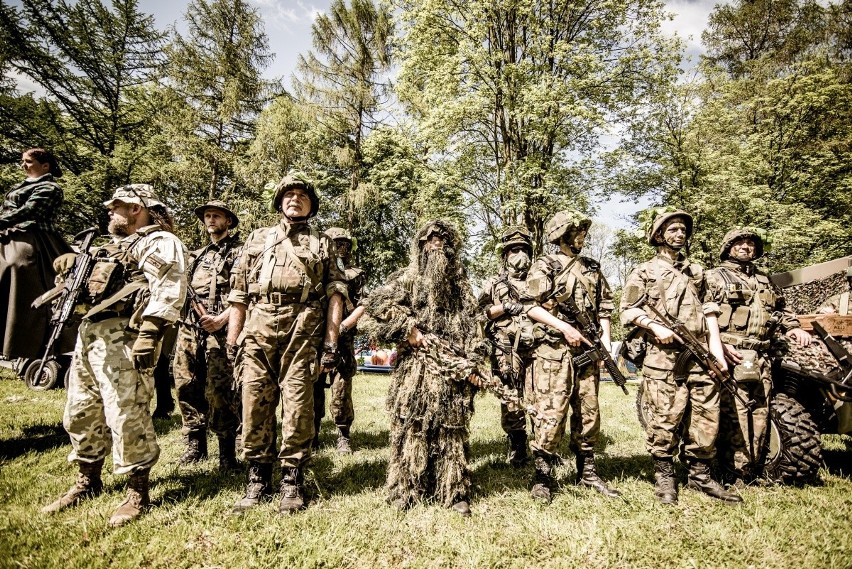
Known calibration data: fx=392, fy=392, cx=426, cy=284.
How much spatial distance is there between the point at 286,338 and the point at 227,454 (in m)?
1.85

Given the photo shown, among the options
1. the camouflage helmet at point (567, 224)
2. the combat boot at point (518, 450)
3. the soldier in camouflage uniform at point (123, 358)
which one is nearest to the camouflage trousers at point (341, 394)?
the combat boot at point (518, 450)

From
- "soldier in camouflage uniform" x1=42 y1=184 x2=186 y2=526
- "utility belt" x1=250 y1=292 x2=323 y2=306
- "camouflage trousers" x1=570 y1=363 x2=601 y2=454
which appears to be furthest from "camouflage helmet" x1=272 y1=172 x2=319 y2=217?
"camouflage trousers" x1=570 y1=363 x2=601 y2=454

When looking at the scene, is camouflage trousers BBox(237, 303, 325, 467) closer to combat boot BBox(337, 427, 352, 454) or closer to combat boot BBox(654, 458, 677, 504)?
combat boot BBox(337, 427, 352, 454)

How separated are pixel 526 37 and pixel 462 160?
4.87 meters

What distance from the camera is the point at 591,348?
13.3 feet

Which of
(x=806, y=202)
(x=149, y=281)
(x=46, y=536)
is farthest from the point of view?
(x=806, y=202)

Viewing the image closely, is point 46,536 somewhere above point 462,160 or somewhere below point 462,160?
below

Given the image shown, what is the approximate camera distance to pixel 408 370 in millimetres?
3498

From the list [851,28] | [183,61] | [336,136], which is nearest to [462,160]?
[336,136]

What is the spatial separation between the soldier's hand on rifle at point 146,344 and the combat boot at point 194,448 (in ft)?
6.12

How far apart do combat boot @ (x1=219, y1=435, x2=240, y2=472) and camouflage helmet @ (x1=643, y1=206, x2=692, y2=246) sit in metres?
5.18

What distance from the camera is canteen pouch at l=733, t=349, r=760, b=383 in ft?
13.3

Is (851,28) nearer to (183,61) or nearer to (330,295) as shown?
(330,295)

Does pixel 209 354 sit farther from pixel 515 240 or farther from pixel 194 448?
pixel 515 240
